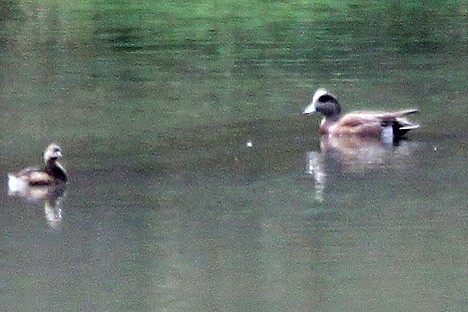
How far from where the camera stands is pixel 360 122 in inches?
534

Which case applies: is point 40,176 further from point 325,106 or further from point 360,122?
point 325,106

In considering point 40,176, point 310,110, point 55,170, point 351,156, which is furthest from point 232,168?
point 310,110

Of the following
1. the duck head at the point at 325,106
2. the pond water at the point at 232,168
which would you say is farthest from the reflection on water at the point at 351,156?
the duck head at the point at 325,106

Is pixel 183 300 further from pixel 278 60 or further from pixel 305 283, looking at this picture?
pixel 278 60

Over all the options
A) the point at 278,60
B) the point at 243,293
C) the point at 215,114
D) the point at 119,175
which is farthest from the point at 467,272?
the point at 278,60

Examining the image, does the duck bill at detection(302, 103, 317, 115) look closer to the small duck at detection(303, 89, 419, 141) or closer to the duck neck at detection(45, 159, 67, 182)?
the small duck at detection(303, 89, 419, 141)

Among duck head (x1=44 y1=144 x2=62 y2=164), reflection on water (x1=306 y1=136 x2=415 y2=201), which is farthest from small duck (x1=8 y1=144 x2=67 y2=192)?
reflection on water (x1=306 y1=136 x2=415 y2=201)

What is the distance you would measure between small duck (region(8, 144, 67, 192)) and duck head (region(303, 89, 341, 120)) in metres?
3.34

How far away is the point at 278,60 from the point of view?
1823 centimetres

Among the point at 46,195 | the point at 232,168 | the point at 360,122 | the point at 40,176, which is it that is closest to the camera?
the point at 46,195

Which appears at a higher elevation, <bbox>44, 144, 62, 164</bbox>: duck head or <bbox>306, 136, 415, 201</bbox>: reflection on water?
<bbox>44, 144, 62, 164</bbox>: duck head

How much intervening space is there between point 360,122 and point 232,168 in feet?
7.21

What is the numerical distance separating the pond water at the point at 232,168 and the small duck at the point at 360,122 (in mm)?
171

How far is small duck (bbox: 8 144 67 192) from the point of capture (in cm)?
1111
